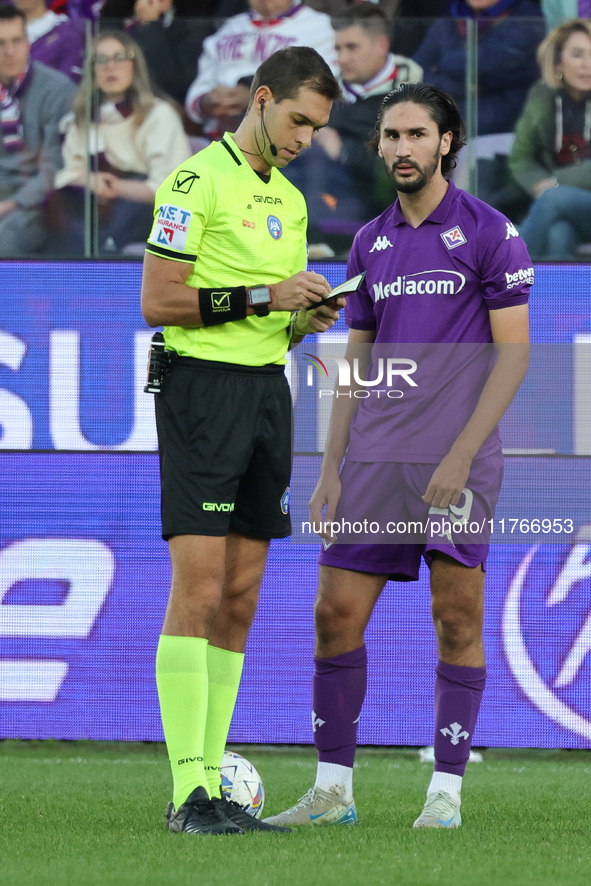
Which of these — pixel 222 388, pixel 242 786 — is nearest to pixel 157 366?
pixel 222 388

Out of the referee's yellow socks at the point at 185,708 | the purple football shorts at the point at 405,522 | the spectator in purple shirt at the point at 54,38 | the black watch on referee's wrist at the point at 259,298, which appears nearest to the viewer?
the referee's yellow socks at the point at 185,708

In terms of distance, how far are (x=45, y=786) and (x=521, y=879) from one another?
1994mm

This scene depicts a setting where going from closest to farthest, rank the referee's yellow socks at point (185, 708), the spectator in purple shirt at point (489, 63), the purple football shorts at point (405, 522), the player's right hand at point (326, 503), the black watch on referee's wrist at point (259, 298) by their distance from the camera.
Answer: the referee's yellow socks at point (185, 708) < the black watch on referee's wrist at point (259, 298) < the purple football shorts at point (405, 522) < the player's right hand at point (326, 503) < the spectator in purple shirt at point (489, 63)

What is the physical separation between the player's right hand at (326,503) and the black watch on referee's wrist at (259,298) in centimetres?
55

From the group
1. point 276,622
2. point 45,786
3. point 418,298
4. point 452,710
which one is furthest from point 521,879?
point 276,622

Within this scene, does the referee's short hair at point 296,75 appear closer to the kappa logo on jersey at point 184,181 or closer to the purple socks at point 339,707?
the kappa logo on jersey at point 184,181

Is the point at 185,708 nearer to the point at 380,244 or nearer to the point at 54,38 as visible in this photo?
the point at 380,244

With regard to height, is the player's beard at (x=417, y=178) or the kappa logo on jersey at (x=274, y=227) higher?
the player's beard at (x=417, y=178)

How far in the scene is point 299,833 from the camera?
9.34 feet

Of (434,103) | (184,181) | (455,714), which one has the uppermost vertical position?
(434,103)

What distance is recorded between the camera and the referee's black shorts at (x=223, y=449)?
9.59 ft

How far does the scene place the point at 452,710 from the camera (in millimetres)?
3086

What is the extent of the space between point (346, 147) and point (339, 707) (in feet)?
9.42

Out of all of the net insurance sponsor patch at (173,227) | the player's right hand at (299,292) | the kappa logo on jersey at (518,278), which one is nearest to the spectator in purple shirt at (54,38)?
the net insurance sponsor patch at (173,227)
